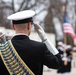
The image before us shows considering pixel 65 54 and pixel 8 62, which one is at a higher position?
pixel 8 62

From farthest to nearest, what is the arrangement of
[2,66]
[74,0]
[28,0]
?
[74,0] → [28,0] → [2,66]

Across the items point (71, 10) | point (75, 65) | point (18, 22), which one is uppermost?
point (18, 22)

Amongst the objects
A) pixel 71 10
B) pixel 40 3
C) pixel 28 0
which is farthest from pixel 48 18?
pixel 28 0

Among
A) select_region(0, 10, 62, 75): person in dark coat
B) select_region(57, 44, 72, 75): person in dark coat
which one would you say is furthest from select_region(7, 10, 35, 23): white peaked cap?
select_region(57, 44, 72, 75): person in dark coat

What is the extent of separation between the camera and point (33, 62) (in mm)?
3766

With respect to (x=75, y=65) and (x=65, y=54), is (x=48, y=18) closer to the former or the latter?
(x=75, y=65)

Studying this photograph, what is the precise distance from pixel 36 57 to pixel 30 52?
8cm

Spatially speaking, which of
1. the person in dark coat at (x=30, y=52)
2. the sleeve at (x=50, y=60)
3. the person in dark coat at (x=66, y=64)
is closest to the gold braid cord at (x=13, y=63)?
the person in dark coat at (x=30, y=52)

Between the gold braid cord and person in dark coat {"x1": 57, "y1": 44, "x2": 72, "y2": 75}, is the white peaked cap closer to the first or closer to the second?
the gold braid cord

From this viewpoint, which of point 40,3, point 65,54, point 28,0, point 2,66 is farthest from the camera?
point 40,3

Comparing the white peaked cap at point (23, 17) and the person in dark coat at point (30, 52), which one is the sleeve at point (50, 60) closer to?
the person in dark coat at point (30, 52)

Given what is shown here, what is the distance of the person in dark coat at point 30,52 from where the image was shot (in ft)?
12.3

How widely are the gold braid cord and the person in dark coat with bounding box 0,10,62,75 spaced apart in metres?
0.04

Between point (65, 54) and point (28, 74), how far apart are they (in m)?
11.9
